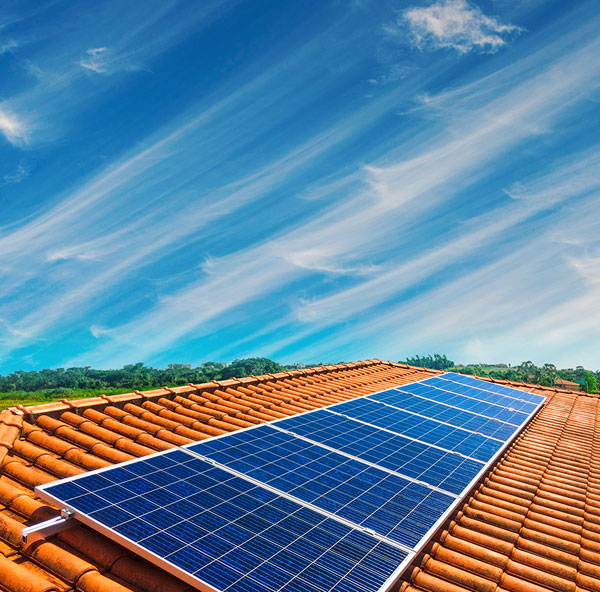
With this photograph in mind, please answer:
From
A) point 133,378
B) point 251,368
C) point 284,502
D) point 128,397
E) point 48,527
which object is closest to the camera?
point 48,527

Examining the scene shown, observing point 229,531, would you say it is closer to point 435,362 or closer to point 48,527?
point 48,527

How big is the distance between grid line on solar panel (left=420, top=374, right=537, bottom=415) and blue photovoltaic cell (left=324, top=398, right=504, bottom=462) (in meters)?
5.85

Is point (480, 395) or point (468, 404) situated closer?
point (468, 404)

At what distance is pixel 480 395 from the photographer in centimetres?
1962

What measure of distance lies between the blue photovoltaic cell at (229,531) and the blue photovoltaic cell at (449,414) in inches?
335

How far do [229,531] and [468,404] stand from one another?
44.9 feet

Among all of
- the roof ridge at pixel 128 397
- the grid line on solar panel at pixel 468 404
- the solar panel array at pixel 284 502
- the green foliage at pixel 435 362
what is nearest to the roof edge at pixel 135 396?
the roof ridge at pixel 128 397

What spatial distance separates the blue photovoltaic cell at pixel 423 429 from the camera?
37.8 ft

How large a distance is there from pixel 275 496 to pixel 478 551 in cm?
370

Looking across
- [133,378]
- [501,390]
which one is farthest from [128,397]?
[133,378]

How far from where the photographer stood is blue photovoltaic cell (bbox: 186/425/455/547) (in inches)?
276

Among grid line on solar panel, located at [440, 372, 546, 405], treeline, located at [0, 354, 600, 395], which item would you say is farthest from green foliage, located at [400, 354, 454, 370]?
grid line on solar panel, located at [440, 372, 546, 405]

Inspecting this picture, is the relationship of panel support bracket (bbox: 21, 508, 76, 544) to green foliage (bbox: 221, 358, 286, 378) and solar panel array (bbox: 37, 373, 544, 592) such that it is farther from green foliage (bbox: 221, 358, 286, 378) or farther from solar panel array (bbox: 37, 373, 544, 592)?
green foliage (bbox: 221, 358, 286, 378)

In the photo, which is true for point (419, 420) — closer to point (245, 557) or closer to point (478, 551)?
point (478, 551)
